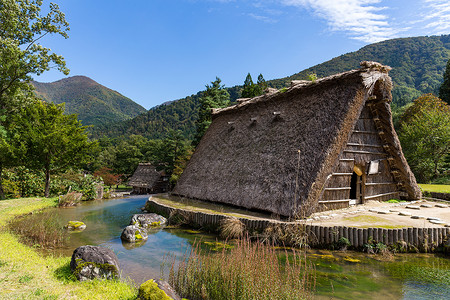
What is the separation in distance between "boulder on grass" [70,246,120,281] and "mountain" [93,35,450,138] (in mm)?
62729

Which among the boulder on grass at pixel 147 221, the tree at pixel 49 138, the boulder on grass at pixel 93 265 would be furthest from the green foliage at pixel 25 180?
the boulder on grass at pixel 93 265

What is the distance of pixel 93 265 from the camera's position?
519 cm

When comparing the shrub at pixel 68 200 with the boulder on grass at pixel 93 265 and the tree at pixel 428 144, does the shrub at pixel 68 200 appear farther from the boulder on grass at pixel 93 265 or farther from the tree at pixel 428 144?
the tree at pixel 428 144

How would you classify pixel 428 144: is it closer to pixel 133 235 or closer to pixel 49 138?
pixel 133 235

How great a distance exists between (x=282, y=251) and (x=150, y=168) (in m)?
28.5

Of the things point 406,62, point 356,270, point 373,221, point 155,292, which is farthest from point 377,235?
point 406,62

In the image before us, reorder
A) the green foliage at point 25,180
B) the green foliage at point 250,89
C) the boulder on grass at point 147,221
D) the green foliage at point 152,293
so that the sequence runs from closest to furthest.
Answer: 1. the green foliage at point 152,293
2. the boulder on grass at point 147,221
3. the green foliage at point 25,180
4. the green foliage at point 250,89

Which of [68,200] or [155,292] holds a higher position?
[155,292]

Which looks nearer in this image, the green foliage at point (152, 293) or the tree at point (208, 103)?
the green foliage at point (152, 293)

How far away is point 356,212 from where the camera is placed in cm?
1023

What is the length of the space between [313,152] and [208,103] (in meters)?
19.7

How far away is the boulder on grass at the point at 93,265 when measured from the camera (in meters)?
5.07

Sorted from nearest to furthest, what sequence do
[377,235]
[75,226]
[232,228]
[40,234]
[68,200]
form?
[377,235] → [40,234] → [232,228] → [75,226] → [68,200]

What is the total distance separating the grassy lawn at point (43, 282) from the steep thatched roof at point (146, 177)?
84.5 feet
